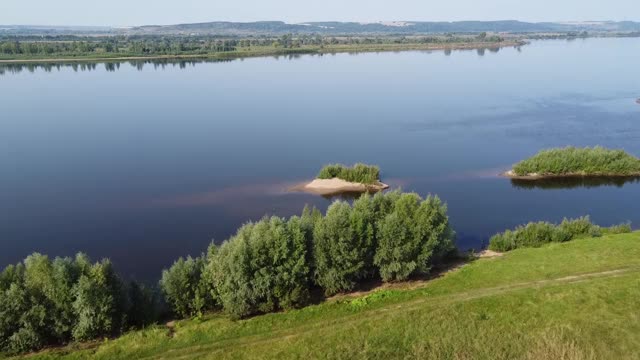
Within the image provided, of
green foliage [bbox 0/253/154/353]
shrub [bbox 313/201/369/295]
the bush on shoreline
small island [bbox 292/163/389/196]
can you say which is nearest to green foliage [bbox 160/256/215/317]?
the bush on shoreline

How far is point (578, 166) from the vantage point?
206 ft

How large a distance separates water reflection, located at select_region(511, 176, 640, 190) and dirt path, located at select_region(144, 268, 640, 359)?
32.4m

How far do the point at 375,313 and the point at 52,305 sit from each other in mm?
15480

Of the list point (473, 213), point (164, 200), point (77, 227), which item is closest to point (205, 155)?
point (164, 200)

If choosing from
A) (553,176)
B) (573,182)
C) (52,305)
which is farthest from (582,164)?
(52,305)

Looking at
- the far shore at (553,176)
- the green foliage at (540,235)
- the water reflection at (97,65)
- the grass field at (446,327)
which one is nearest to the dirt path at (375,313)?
the grass field at (446,327)

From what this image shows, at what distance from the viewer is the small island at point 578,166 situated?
204ft

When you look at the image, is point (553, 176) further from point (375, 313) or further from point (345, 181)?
point (375, 313)

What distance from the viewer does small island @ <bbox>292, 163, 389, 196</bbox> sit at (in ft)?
190

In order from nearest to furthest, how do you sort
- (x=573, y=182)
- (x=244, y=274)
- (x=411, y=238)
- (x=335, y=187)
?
(x=244, y=274), (x=411, y=238), (x=335, y=187), (x=573, y=182)

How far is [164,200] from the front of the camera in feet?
178

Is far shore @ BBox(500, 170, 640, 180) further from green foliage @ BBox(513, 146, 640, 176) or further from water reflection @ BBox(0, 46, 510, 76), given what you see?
water reflection @ BBox(0, 46, 510, 76)

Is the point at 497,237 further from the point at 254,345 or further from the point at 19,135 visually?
the point at 19,135

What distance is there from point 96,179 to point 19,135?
2749 cm
